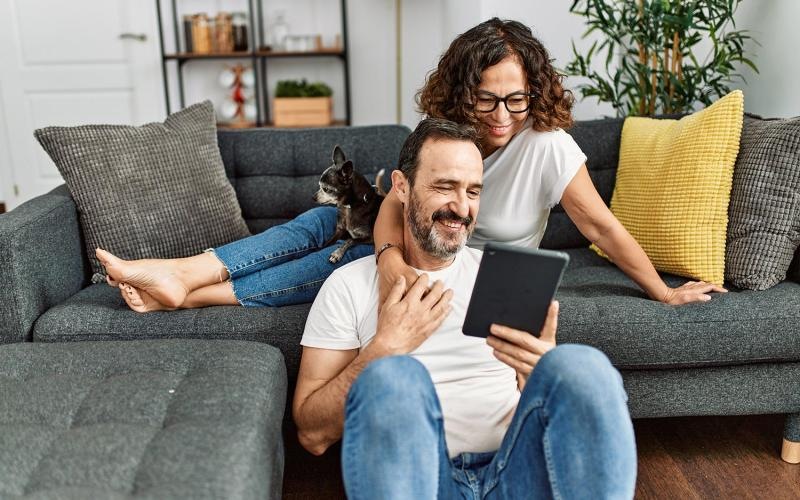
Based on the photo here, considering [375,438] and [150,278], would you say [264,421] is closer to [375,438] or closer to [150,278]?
Answer: [375,438]

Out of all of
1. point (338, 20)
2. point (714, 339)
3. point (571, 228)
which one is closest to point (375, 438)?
point (714, 339)

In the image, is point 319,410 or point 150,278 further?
point 150,278

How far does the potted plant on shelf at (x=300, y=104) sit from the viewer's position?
4.39 m

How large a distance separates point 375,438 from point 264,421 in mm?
282

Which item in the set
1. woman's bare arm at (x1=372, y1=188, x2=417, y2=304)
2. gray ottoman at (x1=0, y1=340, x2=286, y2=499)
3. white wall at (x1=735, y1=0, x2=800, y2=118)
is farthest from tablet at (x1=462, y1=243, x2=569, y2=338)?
white wall at (x1=735, y1=0, x2=800, y2=118)

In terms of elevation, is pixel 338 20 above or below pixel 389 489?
above

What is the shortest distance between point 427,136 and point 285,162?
3.51ft

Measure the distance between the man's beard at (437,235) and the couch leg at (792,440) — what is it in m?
1.15

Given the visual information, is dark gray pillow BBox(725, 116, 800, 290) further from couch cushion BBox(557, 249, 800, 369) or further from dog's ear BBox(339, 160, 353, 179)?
dog's ear BBox(339, 160, 353, 179)

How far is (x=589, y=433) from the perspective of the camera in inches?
43.9

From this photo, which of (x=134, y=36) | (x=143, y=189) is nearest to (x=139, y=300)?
(x=143, y=189)

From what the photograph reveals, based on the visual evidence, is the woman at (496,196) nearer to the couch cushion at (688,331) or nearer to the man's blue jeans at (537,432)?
the couch cushion at (688,331)

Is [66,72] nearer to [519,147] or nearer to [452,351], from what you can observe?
[519,147]

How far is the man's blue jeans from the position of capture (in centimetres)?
111
